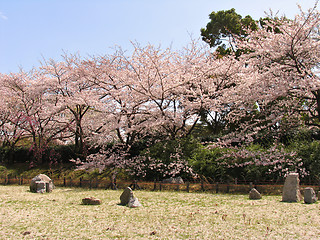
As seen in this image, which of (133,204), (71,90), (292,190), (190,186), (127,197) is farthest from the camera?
(71,90)

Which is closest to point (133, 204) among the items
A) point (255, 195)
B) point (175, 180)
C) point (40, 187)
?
point (255, 195)

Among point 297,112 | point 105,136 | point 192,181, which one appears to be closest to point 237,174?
point 192,181

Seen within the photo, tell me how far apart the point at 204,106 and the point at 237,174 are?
4.14 metres

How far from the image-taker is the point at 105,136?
14.7m

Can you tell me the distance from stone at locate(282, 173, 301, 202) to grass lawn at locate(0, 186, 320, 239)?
33 centimetres

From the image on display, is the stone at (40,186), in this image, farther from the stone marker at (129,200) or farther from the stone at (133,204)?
the stone at (133,204)

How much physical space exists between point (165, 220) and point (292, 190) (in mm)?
4091

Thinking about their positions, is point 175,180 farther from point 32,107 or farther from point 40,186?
point 32,107

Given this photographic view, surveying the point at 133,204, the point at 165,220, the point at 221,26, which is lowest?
the point at 165,220

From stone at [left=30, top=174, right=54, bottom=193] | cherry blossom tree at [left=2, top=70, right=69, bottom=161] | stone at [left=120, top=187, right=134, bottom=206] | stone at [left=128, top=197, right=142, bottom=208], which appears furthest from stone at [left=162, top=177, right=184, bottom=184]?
cherry blossom tree at [left=2, top=70, right=69, bottom=161]

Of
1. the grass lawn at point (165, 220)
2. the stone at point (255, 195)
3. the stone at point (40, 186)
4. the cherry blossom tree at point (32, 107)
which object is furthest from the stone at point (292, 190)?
the cherry blossom tree at point (32, 107)

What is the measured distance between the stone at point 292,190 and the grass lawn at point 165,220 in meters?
0.33

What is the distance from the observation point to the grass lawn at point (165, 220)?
188 inches

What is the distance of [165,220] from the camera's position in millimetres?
5668
